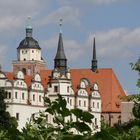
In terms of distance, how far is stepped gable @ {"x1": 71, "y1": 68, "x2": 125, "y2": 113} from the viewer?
87750 mm

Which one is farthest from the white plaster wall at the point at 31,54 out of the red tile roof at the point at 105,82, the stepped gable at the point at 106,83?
the stepped gable at the point at 106,83

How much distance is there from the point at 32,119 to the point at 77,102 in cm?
7774

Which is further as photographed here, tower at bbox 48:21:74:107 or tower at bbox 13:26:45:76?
tower at bbox 13:26:45:76

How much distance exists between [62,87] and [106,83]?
10.4 meters

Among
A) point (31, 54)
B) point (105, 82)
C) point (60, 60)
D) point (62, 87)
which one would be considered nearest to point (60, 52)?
point (60, 60)

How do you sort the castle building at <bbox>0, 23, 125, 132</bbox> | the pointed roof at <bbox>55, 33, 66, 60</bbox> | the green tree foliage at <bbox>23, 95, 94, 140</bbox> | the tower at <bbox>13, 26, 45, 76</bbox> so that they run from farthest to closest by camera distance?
the tower at <bbox>13, 26, 45, 76</bbox> < the pointed roof at <bbox>55, 33, 66, 60</bbox> < the castle building at <bbox>0, 23, 125, 132</bbox> < the green tree foliage at <bbox>23, 95, 94, 140</bbox>

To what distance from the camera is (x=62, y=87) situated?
262 ft

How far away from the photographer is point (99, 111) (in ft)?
278

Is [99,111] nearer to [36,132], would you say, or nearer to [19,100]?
[19,100]

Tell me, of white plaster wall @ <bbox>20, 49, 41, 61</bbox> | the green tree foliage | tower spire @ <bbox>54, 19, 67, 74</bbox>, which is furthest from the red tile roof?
the green tree foliage

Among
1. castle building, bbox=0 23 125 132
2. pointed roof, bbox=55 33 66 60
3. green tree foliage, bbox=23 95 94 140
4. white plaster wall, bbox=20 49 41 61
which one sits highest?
white plaster wall, bbox=20 49 41 61

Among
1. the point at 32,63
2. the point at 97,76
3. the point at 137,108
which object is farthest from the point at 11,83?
the point at 137,108

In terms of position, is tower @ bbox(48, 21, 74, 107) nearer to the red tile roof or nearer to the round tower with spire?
the red tile roof

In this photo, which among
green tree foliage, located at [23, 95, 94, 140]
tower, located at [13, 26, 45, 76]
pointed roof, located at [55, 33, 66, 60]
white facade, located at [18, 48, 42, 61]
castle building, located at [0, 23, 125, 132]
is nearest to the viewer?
green tree foliage, located at [23, 95, 94, 140]
